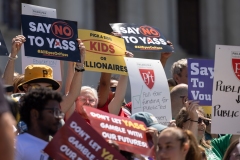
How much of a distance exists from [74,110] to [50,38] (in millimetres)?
758

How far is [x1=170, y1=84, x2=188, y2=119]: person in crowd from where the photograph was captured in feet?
24.6

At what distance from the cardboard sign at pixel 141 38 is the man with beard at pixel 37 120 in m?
2.78

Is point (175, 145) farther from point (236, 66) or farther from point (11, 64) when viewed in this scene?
point (236, 66)

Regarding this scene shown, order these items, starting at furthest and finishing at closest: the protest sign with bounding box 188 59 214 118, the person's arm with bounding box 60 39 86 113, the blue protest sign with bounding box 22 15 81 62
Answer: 1. the protest sign with bounding box 188 59 214 118
2. the blue protest sign with bounding box 22 15 81 62
3. the person's arm with bounding box 60 39 86 113

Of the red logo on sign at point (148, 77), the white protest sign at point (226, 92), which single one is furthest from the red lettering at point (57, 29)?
the white protest sign at point (226, 92)

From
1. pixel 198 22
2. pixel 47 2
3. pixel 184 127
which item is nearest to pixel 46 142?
pixel 184 127

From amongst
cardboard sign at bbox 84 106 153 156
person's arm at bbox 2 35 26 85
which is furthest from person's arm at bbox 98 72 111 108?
cardboard sign at bbox 84 106 153 156

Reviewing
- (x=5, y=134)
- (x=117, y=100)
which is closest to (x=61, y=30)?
(x=117, y=100)

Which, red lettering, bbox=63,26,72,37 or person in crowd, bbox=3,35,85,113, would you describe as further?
red lettering, bbox=63,26,72,37

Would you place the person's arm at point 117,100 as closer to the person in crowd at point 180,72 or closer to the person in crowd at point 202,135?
the person in crowd at point 202,135

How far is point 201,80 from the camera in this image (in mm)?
7609

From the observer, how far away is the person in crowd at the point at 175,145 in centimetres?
540

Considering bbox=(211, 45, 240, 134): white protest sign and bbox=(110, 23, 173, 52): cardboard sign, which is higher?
bbox=(110, 23, 173, 52): cardboard sign

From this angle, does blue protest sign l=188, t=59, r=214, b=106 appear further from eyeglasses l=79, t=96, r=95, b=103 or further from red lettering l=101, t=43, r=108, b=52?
eyeglasses l=79, t=96, r=95, b=103
